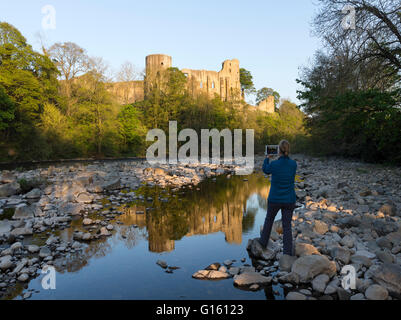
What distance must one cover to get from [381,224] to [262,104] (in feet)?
191

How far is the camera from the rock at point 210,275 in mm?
3992

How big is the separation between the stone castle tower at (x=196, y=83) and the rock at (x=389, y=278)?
35575 millimetres

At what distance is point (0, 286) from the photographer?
358 centimetres

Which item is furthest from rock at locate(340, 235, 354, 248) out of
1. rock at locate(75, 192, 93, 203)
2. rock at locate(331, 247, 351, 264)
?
rock at locate(75, 192, 93, 203)

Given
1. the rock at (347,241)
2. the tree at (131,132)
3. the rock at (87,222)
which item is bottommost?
the rock at (87,222)

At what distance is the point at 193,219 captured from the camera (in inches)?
299

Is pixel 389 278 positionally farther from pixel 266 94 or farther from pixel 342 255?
pixel 266 94

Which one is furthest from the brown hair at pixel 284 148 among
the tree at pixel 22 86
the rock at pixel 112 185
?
the tree at pixel 22 86

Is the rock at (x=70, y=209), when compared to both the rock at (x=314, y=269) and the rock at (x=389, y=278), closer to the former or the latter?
the rock at (x=314, y=269)

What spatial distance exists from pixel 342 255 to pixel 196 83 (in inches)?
1657

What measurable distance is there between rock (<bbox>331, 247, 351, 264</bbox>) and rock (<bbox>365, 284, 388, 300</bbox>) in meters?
0.80

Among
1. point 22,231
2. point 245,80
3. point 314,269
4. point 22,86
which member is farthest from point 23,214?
point 245,80
